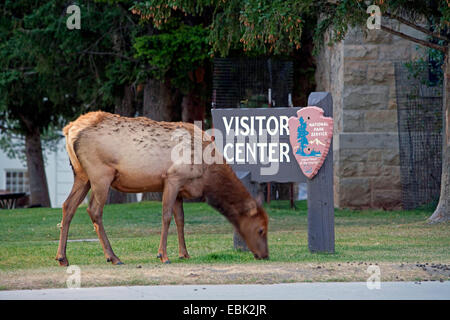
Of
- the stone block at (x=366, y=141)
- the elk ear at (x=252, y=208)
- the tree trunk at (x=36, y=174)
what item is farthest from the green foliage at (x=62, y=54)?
the elk ear at (x=252, y=208)

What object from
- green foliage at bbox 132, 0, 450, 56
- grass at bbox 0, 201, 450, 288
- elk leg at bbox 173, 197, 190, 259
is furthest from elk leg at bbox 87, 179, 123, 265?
green foliage at bbox 132, 0, 450, 56

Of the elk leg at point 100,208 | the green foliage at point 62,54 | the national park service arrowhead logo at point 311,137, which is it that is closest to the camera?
the elk leg at point 100,208

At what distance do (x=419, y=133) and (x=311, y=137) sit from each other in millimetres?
9173

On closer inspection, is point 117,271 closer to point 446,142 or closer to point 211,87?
point 446,142

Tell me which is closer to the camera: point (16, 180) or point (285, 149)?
point (285, 149)

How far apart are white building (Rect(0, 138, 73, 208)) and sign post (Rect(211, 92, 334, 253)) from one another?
33.3 metres

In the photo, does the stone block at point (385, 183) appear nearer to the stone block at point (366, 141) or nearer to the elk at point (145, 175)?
the stone block at point (366, 141)

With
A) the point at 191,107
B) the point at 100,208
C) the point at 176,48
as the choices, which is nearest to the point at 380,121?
the point at 176,48

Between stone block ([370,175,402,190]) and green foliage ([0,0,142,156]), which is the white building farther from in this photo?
stone block ([370,175,402,190])

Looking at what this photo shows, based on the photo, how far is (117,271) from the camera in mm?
8812

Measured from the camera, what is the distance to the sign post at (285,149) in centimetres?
1057

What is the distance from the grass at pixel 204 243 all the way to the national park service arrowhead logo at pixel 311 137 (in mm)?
1181

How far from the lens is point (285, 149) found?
10.8 m

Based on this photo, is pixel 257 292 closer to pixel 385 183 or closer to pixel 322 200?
pixel 322 200
